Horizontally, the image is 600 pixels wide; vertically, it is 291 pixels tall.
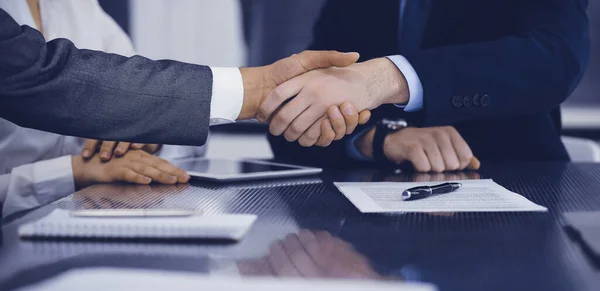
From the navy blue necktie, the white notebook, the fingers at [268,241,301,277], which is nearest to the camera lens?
the fingers at [268,241,301,277]

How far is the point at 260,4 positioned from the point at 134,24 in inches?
27.0

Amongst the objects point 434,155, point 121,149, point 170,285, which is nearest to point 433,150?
point 434,155

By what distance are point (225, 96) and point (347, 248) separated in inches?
27.5

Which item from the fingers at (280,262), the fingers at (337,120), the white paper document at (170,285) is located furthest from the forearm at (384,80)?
the white paper document at (170,285)

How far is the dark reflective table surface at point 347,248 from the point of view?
63cm

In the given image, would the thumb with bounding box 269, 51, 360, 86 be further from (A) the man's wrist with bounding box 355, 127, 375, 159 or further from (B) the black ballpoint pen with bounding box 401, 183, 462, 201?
(B) the black ballpoint pen with bounding box 401, 183, 462, 201

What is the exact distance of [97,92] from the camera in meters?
1.21

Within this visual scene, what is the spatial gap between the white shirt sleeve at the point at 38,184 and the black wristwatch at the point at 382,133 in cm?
79

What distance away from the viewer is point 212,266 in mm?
654

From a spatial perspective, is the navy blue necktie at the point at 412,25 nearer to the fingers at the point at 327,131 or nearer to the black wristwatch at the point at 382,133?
the black wristwatch at the point at 382,133

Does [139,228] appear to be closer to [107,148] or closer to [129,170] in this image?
[129,170]

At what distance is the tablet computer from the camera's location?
1.28 metres

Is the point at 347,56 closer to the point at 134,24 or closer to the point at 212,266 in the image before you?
the point at 212,266

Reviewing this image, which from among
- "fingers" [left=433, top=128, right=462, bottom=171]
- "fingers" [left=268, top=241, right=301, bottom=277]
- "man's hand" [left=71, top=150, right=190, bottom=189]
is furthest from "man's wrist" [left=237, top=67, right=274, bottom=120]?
"fingers" [left=268, top=241, right=301, bottom=277]
